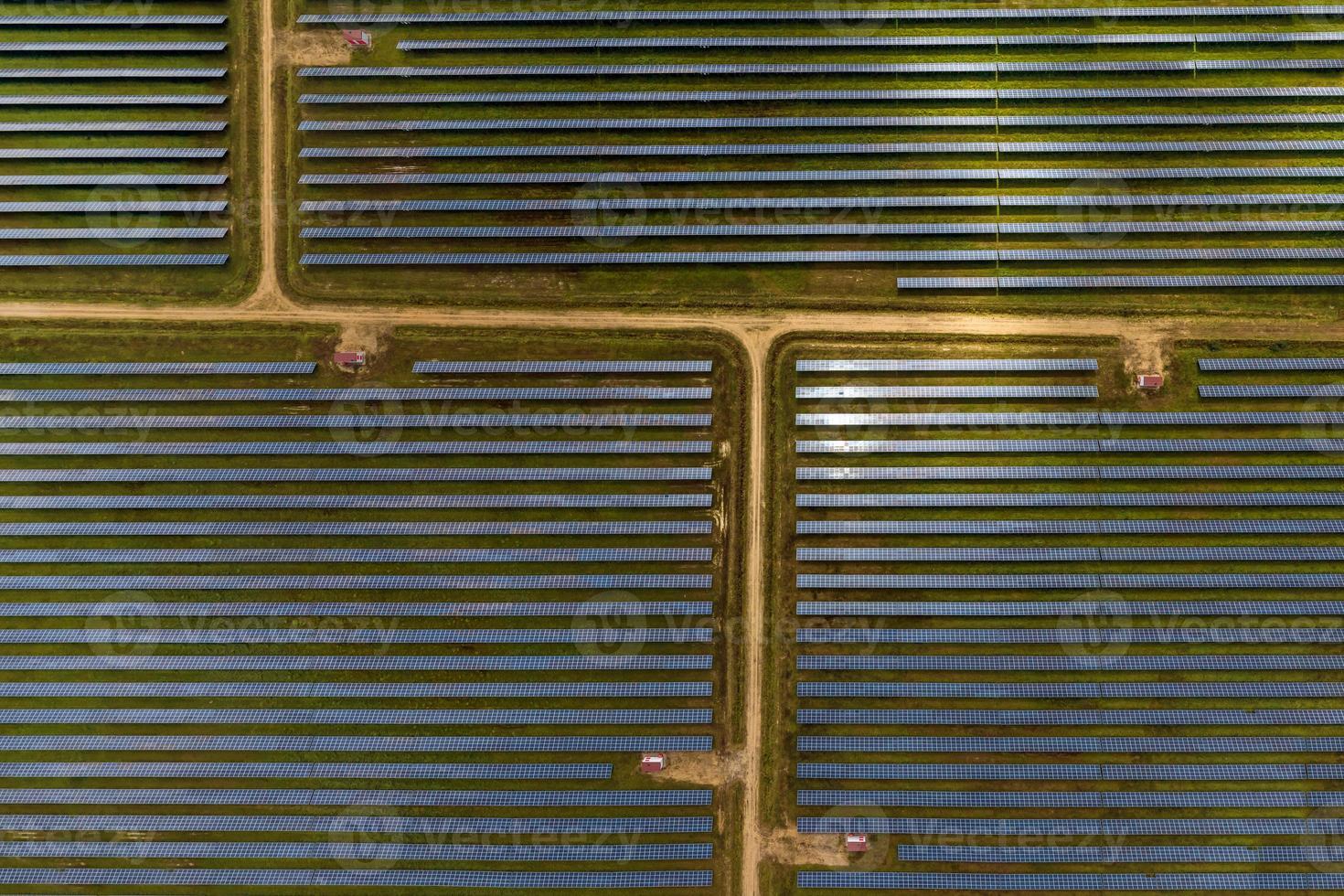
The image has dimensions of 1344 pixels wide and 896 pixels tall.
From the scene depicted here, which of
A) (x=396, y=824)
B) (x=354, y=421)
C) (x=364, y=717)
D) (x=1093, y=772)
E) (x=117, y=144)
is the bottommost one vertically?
(x=396, y=824)

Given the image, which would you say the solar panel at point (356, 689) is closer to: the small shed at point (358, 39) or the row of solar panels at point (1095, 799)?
the row of solar panels at point (1095, 799)

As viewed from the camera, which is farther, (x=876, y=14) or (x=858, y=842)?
(x=876, y=14)

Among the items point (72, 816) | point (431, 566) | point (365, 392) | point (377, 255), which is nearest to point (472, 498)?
point (431, 566)

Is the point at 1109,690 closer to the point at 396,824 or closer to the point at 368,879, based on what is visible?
the point at 396,824

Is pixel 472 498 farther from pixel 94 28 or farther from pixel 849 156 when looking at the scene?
pixel 94 28

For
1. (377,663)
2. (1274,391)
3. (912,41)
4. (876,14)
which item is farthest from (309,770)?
(1274,391)

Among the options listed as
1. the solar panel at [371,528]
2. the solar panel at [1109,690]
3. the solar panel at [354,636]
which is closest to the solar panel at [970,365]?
the solar panel at [371,528]

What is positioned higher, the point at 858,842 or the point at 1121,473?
the point at 1121,473
